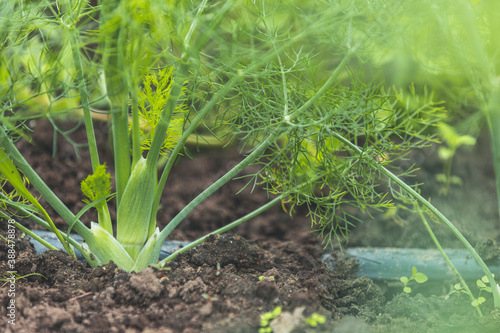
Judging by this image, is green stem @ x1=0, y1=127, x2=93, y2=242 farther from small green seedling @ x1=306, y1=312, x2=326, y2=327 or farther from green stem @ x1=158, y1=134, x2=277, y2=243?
small green seedling @ x1=306, y1=312, x2=326, y2=327

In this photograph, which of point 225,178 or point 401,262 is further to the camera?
point 401,262

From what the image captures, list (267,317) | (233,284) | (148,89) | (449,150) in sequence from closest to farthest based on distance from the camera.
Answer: (267,317) → (233,284) → (148,89) → (449,150)

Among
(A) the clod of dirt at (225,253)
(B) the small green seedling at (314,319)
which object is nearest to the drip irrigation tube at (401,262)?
(A) the clod of dirt at (225,253)

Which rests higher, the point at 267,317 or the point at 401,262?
the point at 267,317

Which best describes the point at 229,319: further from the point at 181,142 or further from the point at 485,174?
the point at 485,174

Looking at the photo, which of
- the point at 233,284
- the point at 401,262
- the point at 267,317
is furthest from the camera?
the point at 401,262

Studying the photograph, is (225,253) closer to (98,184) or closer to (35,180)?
(98,184)

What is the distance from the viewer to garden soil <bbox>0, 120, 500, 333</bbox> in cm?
78

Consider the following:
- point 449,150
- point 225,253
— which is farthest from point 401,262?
point 449,150

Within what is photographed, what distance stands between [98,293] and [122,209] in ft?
0.65

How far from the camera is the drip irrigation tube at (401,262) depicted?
4.04 ft

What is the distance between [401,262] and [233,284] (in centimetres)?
61

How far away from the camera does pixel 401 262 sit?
4.24 ft

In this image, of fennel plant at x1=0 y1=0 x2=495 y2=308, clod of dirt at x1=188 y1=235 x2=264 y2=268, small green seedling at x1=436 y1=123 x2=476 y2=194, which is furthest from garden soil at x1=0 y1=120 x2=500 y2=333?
small green seedling at x1=436 y1=123 x2=476 y2=194
